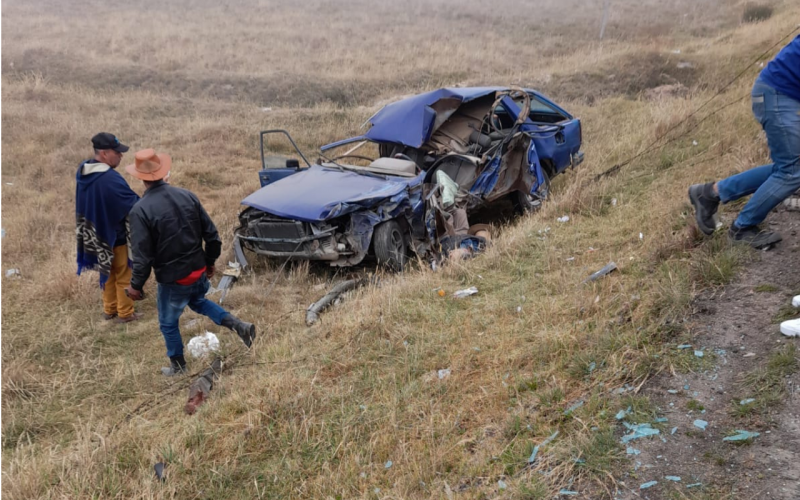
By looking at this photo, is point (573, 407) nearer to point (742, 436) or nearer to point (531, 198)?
point (742, 436)

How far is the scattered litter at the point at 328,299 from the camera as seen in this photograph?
4570 millimetres

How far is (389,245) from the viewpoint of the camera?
5480mm

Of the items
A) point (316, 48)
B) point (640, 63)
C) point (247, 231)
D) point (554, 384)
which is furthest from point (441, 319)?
point (316, 48)

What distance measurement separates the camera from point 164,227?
3854mm

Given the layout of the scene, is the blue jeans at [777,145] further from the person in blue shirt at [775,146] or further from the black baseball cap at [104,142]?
the black baseball cap at [104,142]

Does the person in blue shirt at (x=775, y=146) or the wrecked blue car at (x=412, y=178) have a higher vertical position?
the person in blue shirt at (x=775, y=146)

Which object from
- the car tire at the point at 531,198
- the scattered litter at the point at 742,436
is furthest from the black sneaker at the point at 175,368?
the car tire at the point at 531,198

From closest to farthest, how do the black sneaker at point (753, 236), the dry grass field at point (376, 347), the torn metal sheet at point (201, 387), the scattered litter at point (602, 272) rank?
1. the dry grass field at point (376, 347)
2. the torn metal sheet at point (201, 387)
3. the black sneaker at point (753, 236)
4. the scattered litter at point (602, 272)

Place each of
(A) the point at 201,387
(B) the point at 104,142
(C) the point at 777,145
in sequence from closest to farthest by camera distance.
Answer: (C) the point at 777,145 < (A) the point at 201,387 < (B) the point at 104,142

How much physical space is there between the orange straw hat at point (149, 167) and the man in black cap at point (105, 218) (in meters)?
1.14

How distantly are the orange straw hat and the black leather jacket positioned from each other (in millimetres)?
73

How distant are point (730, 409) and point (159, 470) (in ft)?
8.94

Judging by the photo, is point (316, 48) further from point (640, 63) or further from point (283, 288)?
point (283, 288)

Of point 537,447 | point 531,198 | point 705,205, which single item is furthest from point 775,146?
point 531,198
